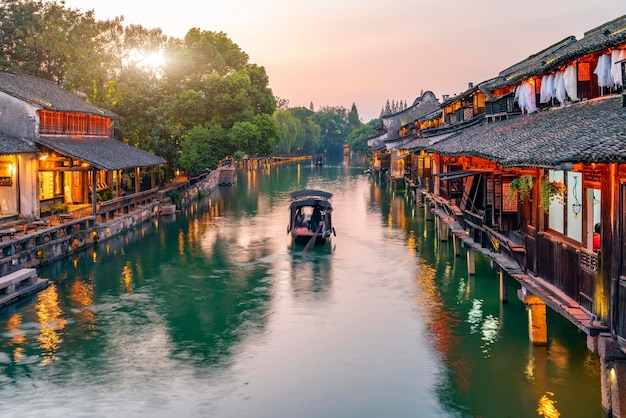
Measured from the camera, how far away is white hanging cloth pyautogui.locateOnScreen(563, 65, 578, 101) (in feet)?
69.6

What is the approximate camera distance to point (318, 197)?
43.9m

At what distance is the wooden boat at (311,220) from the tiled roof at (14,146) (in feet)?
49.1

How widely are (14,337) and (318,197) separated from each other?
24.2 metres

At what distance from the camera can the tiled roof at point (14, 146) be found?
115 ft

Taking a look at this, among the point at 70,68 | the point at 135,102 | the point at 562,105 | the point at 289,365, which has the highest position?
the point at 70,68

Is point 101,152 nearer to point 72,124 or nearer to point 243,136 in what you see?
point 72,124

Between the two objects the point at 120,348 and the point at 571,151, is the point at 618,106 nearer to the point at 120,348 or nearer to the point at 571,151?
the point at 571,151

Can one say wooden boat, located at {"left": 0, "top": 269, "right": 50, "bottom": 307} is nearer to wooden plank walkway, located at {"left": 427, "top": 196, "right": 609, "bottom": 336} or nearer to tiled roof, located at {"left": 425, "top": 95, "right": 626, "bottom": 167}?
tiled roof, located at {"left": 425, "top": 95, "right": 626, "bottom": 167}

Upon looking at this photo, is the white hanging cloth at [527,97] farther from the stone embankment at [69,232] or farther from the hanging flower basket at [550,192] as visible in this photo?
the stone embankment at [69,232]

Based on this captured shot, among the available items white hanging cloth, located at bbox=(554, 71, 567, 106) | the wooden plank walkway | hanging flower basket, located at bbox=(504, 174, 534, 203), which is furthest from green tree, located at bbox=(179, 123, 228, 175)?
hanging flower basket, located at bbox=(504, 174, 534, 203)

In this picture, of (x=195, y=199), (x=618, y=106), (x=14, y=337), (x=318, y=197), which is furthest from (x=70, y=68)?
(x=618, y=106)

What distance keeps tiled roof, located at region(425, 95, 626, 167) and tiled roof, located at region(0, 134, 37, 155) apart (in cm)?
2287

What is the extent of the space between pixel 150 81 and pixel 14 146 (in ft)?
116

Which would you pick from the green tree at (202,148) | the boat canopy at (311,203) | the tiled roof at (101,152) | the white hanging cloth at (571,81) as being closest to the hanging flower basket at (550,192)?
the white hanging cloth at (571,81)
